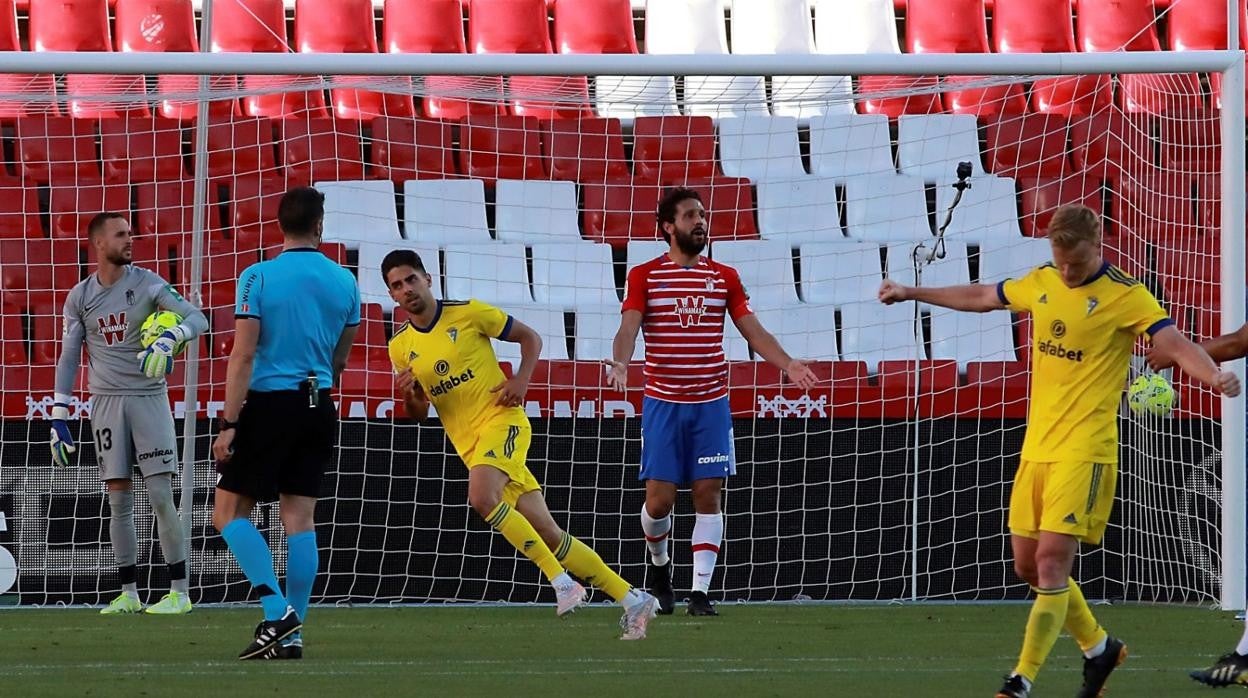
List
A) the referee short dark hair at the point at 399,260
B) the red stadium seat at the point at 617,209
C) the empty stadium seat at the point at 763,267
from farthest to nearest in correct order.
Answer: the red stadium seat at the point at 617,209
the empty stadium seat at the point at 763,267
the referee short dark hair at the point at 399,260

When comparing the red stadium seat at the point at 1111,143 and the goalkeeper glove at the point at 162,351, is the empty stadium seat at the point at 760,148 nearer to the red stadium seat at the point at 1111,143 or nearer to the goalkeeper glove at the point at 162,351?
the red stadium seat at the point at 1111,143

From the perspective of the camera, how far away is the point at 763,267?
36.9ft

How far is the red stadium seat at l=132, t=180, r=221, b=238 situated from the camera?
437 inches

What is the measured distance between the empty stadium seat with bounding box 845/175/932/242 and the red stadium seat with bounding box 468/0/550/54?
3060mm

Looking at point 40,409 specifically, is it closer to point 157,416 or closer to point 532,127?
point 157,416

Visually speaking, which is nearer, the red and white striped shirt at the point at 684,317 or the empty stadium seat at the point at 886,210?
the red and white striped shirt at the point at 684,317

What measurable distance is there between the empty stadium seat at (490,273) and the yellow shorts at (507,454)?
138 inches

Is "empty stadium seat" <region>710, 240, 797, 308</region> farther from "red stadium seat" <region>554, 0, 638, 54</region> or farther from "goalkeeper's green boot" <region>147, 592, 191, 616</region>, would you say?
"goalkeeper's green boot" <region>147, 592, 191, 616</region>

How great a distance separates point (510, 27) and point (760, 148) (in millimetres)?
2585

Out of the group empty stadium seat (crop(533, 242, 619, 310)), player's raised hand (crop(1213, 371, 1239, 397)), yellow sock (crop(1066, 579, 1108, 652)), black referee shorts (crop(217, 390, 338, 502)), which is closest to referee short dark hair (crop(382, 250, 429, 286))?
black referee shorts (crop(217, 390, 338, 502))

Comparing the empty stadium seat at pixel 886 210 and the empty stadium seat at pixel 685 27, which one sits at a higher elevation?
the empty stadium seat at pixel 685 27

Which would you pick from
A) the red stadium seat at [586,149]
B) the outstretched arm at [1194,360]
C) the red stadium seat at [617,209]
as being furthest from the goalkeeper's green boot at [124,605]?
the outstretched arm at [1194,360]

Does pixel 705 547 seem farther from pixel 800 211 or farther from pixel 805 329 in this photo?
pixel 800 211

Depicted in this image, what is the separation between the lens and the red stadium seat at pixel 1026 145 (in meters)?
11.7
